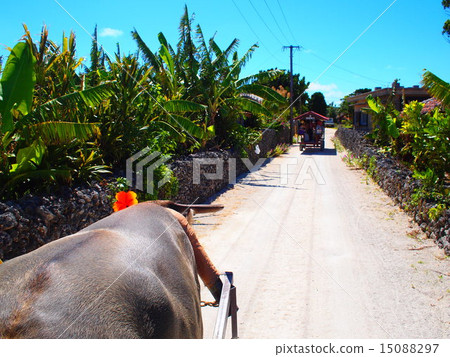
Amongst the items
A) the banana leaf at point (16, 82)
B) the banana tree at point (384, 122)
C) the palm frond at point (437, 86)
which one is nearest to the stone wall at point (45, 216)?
the banana leaf at point (16, 82)

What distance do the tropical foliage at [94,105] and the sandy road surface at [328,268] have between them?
2530mm

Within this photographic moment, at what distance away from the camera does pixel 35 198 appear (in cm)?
485

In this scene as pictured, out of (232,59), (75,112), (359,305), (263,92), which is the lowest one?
(359,305)

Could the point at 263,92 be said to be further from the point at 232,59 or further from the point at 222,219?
the point at 222,219

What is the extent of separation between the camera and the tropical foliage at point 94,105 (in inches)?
205

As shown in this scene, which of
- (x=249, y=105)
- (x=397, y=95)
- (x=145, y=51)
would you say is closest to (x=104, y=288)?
(x=145, y=51)

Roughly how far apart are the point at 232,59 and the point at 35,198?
41.6 feet

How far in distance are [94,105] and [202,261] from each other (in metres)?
4.20

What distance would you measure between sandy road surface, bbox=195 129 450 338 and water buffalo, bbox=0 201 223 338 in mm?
2309

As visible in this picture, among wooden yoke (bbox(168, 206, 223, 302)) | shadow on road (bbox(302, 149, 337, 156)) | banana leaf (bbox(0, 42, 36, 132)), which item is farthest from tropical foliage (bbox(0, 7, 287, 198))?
shadow on road (bbox(302, 149, 337, 156))

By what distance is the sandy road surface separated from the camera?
14.1 ft

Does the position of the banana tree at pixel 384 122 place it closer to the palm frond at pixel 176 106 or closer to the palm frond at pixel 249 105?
the palm frond at pixel 249 105

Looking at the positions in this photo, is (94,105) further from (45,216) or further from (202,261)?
(202,261)

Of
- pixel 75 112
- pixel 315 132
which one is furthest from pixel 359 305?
pixel 315 132
